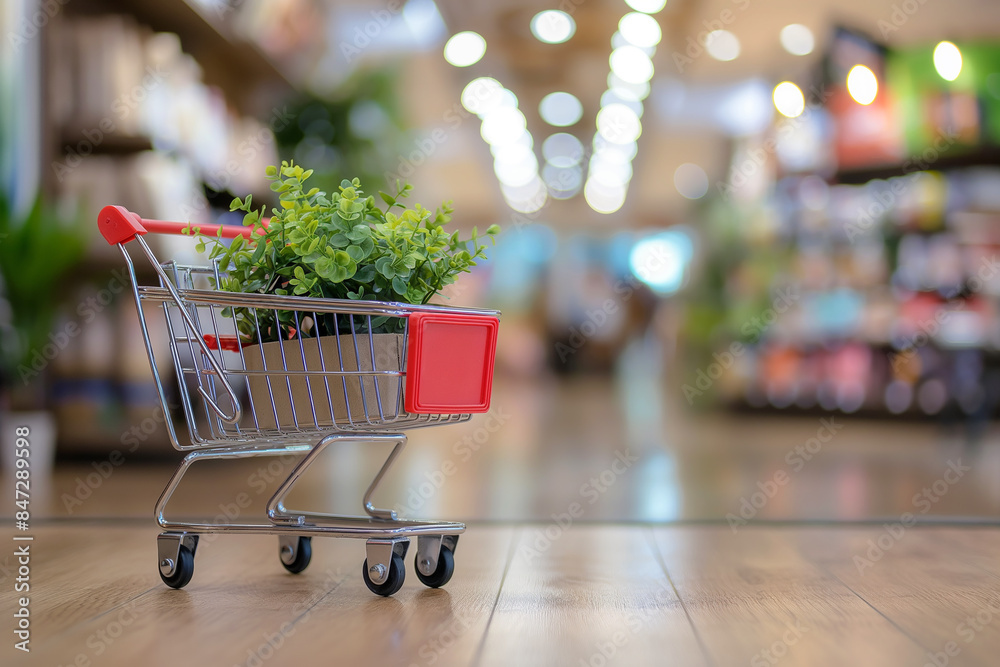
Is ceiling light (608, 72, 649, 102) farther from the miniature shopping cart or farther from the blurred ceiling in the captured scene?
the miniature shopping cart

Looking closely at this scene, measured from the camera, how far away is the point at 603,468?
3768mm

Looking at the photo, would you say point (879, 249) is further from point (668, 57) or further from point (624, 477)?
point (624, 477)

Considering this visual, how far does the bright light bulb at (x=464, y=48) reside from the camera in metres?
7.86

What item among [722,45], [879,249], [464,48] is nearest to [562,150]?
[722,45]

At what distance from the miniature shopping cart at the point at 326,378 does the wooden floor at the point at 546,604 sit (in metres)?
0.11

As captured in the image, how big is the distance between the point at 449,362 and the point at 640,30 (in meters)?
6.75

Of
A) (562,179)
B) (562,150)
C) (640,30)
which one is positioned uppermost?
(640,30)

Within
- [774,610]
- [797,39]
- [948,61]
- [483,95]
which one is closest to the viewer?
[774,610]

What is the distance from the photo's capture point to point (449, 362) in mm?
1555

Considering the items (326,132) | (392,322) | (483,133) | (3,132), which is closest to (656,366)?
(483,133)

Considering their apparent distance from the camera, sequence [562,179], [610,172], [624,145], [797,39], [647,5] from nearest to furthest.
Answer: [647,5] → [797,39] → [624,145] → [610,172] → [562,179]

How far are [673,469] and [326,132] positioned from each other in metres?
2.50

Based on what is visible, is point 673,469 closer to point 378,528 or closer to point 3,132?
point 378,528

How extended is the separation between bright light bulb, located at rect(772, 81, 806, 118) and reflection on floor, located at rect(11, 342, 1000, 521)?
8.16 ft
